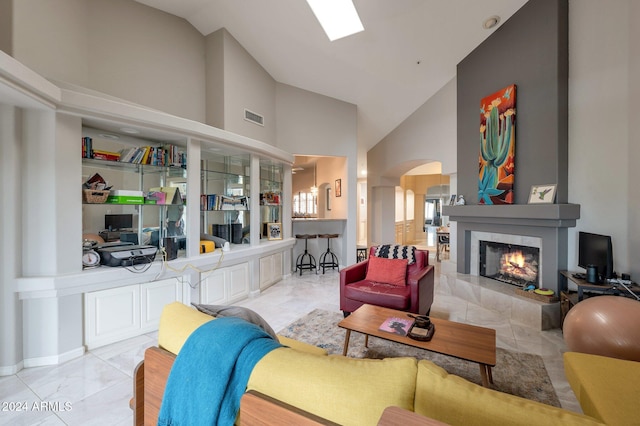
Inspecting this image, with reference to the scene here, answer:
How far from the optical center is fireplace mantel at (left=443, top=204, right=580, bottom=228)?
3.15 metres

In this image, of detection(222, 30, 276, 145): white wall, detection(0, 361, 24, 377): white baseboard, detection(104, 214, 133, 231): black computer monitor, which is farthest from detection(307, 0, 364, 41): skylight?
detection(0, 361, 24, 377): white baseboard

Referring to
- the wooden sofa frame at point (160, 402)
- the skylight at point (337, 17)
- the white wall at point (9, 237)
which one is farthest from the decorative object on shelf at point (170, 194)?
the skylight at point (337, 17)

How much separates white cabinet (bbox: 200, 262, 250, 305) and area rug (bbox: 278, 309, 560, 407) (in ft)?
3.68

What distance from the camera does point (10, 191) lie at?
7.30 feet

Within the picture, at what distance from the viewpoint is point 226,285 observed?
3768mm

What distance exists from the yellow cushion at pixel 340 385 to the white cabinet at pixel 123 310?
98.9 inches

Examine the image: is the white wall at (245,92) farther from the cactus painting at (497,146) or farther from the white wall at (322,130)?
the cactus painting at (497,146)

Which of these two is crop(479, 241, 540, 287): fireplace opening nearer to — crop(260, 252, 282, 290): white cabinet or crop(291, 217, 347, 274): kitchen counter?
crop(291, 217, 347, 274): kitchen counter

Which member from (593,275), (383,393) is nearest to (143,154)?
(383,393)

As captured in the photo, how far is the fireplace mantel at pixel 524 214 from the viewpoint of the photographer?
10.3 ft

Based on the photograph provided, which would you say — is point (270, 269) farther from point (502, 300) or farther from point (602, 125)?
point (602, 125)

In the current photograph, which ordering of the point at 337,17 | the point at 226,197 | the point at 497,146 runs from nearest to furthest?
the point at 337,17 → the point at 497,146 → the point at 226,197

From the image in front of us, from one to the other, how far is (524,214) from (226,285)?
13.2 ft

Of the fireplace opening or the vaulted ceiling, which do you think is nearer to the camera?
the vaulted ceiling
